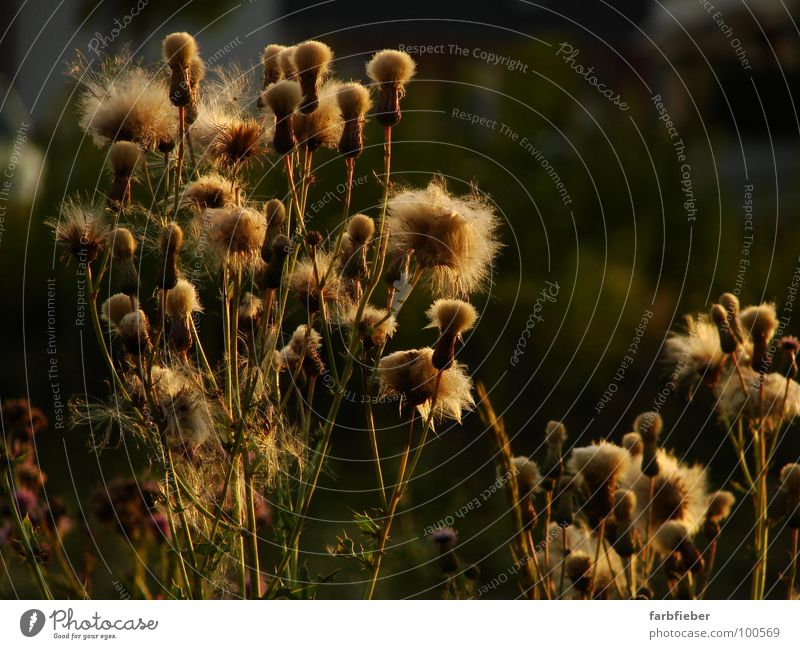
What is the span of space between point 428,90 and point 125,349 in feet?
13.0

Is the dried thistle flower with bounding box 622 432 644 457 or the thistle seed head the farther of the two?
the dried thistle flower with bounding box 622 432 644 457

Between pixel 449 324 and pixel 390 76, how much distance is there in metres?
0.29

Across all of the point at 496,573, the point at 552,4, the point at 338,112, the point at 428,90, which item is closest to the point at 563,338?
the point at 496,573

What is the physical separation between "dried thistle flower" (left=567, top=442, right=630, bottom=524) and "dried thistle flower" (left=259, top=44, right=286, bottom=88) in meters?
0.55

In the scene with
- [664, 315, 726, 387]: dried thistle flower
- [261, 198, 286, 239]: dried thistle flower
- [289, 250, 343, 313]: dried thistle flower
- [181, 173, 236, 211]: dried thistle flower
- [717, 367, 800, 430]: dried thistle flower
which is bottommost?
[717, 367, 800, 430]: dried thistle flower

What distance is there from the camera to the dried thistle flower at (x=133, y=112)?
3.69 ft

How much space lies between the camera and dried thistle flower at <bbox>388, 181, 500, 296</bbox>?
109 centimetres

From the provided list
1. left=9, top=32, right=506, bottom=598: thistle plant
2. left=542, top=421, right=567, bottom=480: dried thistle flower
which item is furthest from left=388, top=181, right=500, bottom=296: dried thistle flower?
left=542, top=421, right=567, bottom=480: dried thistle flower

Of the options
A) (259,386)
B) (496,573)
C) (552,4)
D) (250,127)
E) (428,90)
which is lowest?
(496,573)

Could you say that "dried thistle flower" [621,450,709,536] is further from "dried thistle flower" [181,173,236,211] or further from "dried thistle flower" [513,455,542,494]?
"dried thistle flower" [181,173,236,211]

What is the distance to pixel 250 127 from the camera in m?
1.12

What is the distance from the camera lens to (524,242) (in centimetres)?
370
